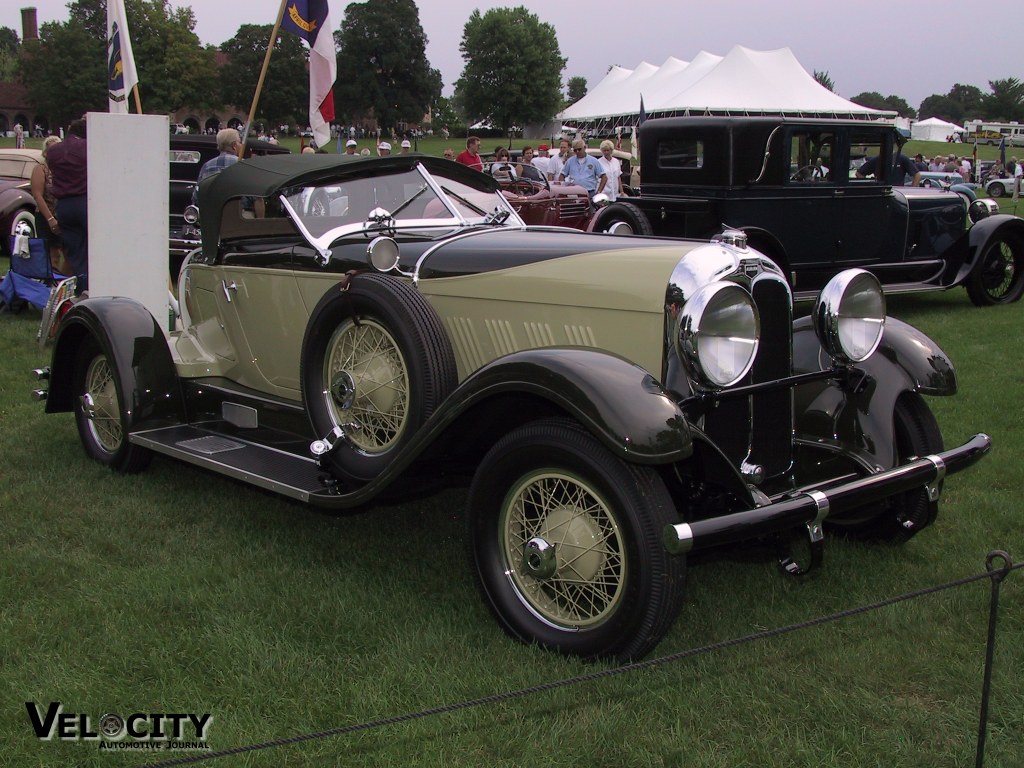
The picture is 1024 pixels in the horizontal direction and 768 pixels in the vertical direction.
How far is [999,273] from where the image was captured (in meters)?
11.2

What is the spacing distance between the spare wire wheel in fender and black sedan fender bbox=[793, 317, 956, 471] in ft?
4.99

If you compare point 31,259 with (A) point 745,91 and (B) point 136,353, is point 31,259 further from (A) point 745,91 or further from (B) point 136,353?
(A) point 745,91

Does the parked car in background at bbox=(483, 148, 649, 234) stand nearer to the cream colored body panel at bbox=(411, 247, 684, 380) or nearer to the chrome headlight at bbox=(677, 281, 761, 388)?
the cream colored body panel at bbox=(411, 247, 684, 380)

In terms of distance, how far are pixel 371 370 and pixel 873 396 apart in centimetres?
209


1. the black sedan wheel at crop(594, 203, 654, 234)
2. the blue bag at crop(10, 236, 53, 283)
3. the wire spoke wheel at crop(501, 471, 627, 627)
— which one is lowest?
the wire spoke wheel at crop(501, 471, 627, 627)

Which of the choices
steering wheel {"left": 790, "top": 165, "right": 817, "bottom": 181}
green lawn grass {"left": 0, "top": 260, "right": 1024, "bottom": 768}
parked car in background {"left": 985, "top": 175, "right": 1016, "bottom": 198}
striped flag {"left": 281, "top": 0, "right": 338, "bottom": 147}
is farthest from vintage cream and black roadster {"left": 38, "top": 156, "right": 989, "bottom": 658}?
parked car in background {"left": 985, "top": 175, "right": 1016, "bottom": 198}

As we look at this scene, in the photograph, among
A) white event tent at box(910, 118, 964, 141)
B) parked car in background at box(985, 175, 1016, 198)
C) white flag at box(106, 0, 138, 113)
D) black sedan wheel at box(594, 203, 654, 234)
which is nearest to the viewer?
white flag at box(106, 0, 138, 113)

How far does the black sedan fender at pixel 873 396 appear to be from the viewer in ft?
12.4

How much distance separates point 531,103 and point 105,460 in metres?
79.5

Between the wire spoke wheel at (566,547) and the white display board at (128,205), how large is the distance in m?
3.53

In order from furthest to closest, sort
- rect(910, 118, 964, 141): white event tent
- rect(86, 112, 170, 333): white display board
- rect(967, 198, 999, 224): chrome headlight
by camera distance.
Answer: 1. rect(910, 118, 964, 141): white event tent
2. rect(967, 198, 999, 224): chrome headlight
3. rect(86, 112, 170, 333): white display board

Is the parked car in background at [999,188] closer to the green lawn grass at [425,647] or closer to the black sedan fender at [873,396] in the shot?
the green lawn grass at [425,647]

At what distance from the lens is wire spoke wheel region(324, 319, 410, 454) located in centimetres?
389

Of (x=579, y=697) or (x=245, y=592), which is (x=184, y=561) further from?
(x=579, y=697)
